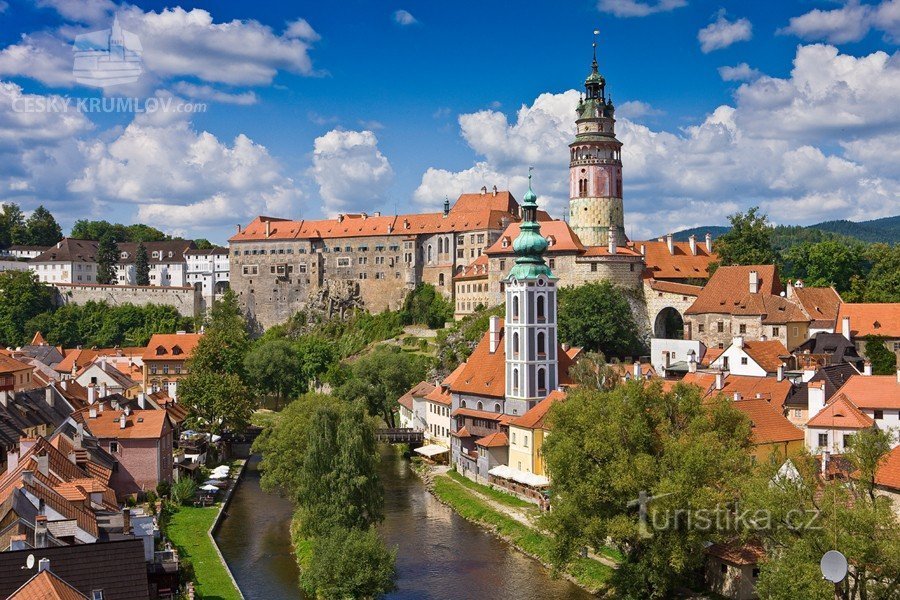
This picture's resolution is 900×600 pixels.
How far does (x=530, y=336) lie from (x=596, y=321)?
15079 millimetres

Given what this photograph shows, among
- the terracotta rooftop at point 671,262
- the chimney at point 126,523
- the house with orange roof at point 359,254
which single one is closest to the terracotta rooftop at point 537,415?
the chimney at point 126,523

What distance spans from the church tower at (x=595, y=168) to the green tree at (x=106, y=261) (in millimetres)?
58236

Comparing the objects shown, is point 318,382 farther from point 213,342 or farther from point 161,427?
point 161,427

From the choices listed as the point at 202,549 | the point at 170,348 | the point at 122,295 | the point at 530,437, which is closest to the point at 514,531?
the point at 530,437

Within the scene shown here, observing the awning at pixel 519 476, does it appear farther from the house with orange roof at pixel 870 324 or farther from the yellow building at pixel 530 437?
the house with orange roof at pixel 870 324

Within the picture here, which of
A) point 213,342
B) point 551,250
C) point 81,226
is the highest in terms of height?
point 81,226

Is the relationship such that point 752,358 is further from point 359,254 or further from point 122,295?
point 122,295

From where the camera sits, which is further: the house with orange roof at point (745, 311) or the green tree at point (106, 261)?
the green tree at point (106, 261)

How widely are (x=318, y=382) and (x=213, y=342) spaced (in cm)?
2039

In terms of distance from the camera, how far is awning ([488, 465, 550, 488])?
3778 cm

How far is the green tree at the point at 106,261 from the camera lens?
10431cm

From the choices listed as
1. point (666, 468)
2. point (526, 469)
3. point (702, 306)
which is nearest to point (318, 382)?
point (702, 306)

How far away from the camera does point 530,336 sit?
44.2 m

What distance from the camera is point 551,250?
211 ft
